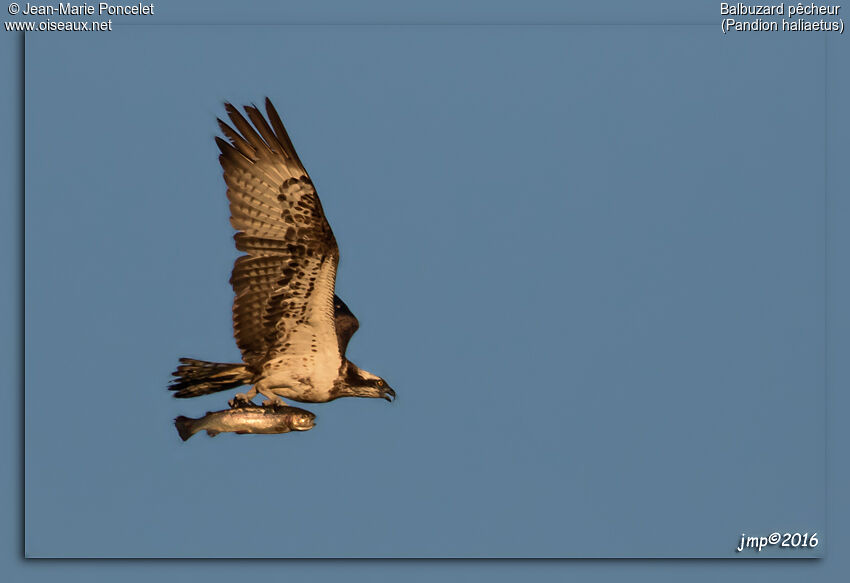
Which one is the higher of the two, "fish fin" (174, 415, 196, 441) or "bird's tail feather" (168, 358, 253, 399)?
"bird's tail feather" (168, 358, 253, 399)

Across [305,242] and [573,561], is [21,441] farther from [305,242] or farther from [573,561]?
[573,561]

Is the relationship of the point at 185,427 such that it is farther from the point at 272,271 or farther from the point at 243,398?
the point at 272,271

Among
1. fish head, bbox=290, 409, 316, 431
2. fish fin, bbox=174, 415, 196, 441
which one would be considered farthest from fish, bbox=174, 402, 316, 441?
fish fin, bbox=174, 415, 196, 441

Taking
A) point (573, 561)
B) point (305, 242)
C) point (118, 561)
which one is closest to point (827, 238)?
point (573, 561)

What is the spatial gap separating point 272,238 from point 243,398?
1.02 meters

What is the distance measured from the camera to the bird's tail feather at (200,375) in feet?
33.5

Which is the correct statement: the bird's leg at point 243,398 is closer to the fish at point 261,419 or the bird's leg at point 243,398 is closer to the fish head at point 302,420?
the fish at point 261,419

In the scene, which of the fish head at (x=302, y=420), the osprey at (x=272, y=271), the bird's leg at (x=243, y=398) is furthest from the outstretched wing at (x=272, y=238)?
the fish head at (x=302, y=420)

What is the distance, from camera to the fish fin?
10.3 meters

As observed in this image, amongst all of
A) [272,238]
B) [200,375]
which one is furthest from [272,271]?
[200,375]

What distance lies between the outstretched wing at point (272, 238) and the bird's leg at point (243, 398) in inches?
10.3

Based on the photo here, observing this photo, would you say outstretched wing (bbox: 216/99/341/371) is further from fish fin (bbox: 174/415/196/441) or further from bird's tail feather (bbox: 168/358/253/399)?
fish fin (bbox: 174/415/196/441)

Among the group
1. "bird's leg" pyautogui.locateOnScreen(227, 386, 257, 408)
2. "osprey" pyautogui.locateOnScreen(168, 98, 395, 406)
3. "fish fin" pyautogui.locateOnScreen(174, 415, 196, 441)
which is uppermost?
"osprey" pyautogui.locateOnScreen(168, 98, 395, 406)

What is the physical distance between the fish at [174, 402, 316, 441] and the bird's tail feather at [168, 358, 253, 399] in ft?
0.59
